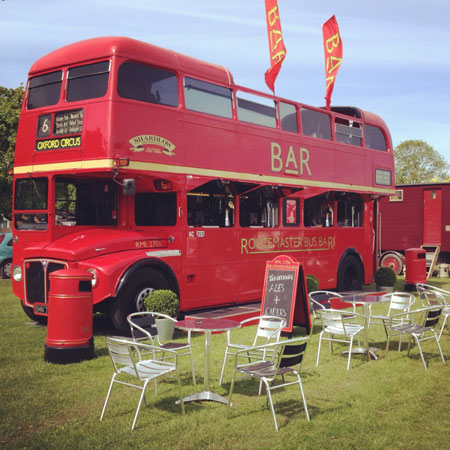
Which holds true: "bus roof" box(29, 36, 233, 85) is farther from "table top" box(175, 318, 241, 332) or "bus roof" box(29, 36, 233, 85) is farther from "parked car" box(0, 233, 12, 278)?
"parked car" box(0, 233, 12, 278)

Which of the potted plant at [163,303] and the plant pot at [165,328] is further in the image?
the potted plant at [163,303]

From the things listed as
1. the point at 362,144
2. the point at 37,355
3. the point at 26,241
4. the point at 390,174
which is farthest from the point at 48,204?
the point at 390,174

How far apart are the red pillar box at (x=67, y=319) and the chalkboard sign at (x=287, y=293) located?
3044 mm

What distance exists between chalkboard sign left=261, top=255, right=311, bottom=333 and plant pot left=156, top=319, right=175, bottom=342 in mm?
1617

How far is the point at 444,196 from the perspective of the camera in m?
21.1

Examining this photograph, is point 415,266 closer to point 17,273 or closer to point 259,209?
point 259,209

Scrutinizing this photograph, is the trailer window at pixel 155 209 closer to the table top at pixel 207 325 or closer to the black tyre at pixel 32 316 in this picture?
the black tyre at pixel 32 316

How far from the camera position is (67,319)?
7652 mm

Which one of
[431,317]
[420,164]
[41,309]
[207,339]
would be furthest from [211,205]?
[420,164]

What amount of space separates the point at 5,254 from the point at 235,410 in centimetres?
1443

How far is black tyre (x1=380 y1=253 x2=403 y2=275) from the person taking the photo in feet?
71.3

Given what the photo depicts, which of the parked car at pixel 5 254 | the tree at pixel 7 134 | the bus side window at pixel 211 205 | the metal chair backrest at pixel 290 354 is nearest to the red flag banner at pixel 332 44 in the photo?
the bus side window at pixel 211 205

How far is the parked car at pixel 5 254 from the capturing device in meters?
18.4

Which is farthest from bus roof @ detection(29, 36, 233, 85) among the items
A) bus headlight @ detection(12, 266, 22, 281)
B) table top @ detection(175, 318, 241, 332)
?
table top @ detection(175, 318, 241, 332)
